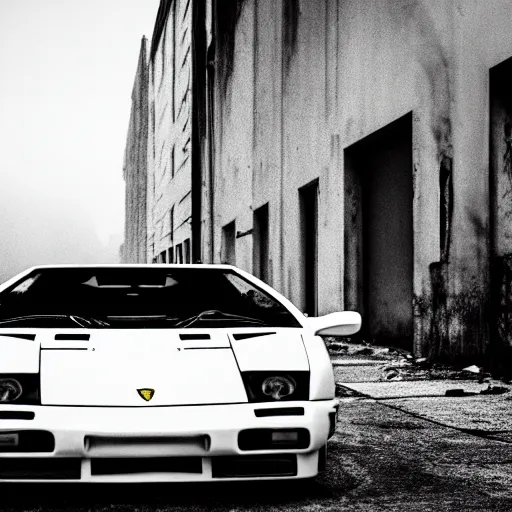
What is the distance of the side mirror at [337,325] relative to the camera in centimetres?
389

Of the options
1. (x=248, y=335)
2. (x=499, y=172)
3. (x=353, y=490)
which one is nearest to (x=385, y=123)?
(x=499, y=172)

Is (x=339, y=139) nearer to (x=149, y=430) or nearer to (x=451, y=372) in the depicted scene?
(x=451, y=372)

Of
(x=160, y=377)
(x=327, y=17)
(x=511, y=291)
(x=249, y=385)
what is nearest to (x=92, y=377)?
A: (x=160, y=377)

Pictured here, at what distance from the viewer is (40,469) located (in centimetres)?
319

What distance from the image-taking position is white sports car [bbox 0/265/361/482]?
10.3 feet

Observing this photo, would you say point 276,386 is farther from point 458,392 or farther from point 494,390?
point 494,390

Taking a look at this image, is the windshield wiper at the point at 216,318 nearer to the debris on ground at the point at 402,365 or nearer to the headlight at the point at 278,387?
the headlight at the point at 278,387

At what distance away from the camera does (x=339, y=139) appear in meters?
12.3

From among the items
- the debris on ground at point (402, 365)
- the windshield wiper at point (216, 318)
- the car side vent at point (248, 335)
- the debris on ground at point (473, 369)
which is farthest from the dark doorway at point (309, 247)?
the car side vent at point (248, 335)

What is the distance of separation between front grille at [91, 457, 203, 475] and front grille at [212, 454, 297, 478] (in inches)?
2.9

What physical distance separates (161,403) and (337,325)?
3.32 ft

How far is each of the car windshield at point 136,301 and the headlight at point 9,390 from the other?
51 centimetres

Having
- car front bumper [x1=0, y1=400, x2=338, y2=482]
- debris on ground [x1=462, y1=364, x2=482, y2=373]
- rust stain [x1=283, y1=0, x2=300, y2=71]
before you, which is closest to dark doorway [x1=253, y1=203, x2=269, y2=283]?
rust stain [x1=283, y1=0, x2=300, y2=71]

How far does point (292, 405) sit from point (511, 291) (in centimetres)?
450
